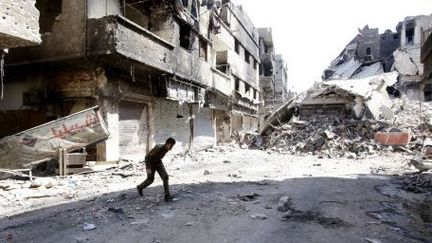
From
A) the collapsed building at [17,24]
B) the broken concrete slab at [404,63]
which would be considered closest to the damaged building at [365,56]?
the broken concrete slab at [404,63]

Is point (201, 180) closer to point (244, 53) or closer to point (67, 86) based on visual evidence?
point (67, 86)

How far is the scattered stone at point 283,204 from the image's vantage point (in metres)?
5.59

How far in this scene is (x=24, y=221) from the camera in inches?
204

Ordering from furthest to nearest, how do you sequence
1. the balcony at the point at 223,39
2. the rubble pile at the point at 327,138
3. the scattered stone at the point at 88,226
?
the balcony at the point at 223,39 < the rubble pile at the point at 327,138 < the scattered stone at the point at 88,226

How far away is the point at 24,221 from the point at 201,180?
404 cm

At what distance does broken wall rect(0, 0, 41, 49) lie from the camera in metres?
4.38

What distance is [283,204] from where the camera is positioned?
19.2 ft

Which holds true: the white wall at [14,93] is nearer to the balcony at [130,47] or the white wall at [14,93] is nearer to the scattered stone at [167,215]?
the balcony at [130,47]

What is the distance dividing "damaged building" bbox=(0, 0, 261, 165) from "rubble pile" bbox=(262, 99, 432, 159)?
4.58m

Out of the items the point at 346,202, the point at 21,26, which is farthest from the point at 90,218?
the point at 346,202

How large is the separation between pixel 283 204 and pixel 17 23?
15.3 ft

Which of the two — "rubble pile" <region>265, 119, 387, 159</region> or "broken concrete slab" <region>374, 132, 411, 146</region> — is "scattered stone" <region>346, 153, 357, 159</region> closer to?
"rubble pile" <region>265, 119, 387, 159</region>

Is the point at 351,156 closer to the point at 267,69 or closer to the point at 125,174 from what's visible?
the point at 125,174

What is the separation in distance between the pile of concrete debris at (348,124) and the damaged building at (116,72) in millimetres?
4867
